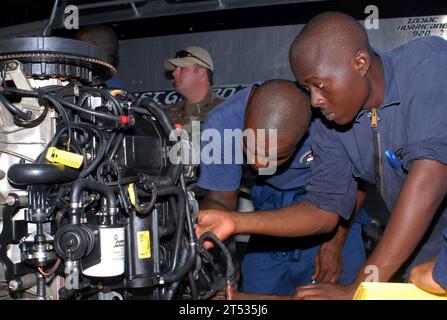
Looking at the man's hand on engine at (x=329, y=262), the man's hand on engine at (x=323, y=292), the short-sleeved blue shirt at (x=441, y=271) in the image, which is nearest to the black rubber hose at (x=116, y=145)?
the man's hand on engine at (x=323, y=292)

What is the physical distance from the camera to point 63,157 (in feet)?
4.31

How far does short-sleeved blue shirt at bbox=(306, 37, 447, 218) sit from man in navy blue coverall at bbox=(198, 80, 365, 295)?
0.17 meters

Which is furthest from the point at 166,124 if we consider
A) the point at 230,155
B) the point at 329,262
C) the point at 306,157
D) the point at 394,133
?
the point at 329,262

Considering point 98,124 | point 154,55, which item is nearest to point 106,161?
point 98,124

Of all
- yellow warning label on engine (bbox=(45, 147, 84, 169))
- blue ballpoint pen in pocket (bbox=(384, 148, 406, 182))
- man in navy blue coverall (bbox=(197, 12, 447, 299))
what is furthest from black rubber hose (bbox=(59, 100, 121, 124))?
blue ballpoint pen in pocket (bbox=(384, 148, 406, 182))

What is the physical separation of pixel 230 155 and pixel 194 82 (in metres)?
1.32

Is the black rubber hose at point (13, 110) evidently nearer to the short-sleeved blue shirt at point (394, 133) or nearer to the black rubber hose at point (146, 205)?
the black rubber hose at point (146, 205)

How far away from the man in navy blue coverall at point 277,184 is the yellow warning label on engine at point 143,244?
38.4 inches

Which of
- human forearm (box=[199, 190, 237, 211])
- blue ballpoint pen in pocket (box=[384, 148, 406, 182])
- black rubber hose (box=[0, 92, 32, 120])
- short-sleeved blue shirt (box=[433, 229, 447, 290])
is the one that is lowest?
short-sleeved blue shirt (box=[433, 229, 447, 290])

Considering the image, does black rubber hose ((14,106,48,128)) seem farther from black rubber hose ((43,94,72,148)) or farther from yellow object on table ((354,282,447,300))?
yellow object on table ((354,282,447,300))

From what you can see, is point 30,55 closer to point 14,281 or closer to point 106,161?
point 106,161

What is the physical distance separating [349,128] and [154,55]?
2.35 metres

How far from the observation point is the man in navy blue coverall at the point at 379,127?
70.1 inches

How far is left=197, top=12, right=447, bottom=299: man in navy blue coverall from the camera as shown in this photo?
1.78 meters
